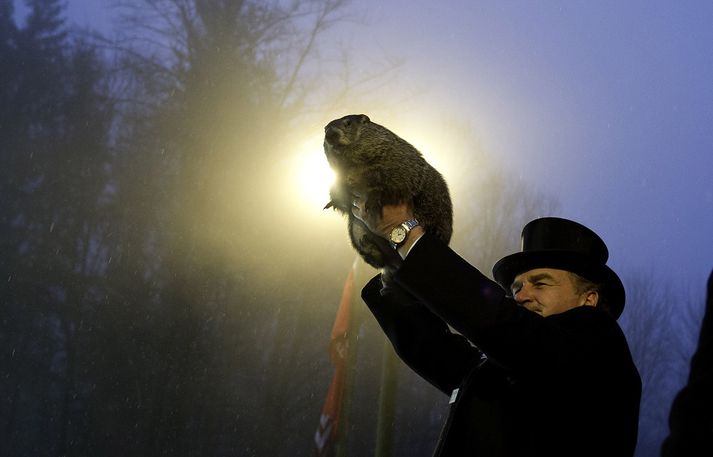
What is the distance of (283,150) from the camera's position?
23328 millimetres

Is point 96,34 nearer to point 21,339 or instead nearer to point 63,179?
point 63,179

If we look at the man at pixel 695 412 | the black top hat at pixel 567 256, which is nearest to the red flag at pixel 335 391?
the black top hat at pixel 567 256

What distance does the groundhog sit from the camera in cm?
162

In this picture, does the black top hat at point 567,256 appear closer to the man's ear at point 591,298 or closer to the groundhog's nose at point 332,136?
the man's ear at point 591,298

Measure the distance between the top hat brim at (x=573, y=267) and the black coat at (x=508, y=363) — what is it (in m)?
0.35

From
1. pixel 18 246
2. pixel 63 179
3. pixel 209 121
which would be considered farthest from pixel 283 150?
pixel 18 246

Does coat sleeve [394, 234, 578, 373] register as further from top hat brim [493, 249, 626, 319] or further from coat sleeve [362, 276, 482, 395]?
top hat brim [493, 249, 626, 319]

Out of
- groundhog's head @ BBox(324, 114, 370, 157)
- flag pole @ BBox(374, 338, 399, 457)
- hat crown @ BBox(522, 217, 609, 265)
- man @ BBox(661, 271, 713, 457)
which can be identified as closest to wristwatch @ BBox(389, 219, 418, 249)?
groundhog's head @ BBox(324, 114, 370, 157)

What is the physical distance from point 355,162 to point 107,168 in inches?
919

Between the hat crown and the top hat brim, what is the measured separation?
22 mm

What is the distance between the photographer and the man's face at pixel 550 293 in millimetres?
2201

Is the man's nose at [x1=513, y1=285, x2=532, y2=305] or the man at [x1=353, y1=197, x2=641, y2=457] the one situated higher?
the man's nose at [x1=513, y1=285, x2=532, y2=305]

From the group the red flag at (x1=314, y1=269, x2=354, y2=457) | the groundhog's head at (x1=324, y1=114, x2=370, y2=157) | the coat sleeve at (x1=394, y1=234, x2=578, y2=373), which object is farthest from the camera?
the red flag at (x1=314, y1=269, x2=354, y2=457)

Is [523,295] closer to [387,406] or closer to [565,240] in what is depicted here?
[565,240]
